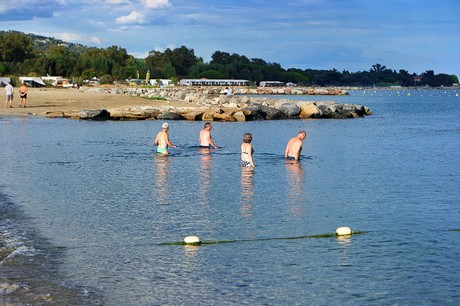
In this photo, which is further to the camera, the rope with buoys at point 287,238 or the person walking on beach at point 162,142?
the person walking on beach at point 162,142

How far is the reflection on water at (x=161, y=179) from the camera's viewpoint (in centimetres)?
1631

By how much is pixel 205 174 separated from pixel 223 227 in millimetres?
7638

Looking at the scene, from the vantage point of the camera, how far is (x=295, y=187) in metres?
18.4

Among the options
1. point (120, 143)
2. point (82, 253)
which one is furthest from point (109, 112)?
point (82, 253)

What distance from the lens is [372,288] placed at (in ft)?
30.8

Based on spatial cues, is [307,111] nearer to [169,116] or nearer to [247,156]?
[169,116]

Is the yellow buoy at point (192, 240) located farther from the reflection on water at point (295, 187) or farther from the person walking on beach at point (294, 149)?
the person walking on beach at point (294, 149)

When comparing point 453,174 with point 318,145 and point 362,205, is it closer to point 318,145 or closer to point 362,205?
point 362,205

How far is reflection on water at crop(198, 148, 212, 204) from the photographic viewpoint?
54.1 feet

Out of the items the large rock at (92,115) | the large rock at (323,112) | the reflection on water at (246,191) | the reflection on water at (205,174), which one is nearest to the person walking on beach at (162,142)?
the reflection on water at (205,174)

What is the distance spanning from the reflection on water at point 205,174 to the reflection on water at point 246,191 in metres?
0.87

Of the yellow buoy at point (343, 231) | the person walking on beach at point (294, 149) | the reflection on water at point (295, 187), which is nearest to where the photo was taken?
the yellow buoy at point (343, 231)

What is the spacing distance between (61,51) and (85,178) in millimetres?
169406

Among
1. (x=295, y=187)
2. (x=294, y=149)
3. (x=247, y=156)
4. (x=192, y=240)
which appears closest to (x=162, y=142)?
(x=247, y=156)
